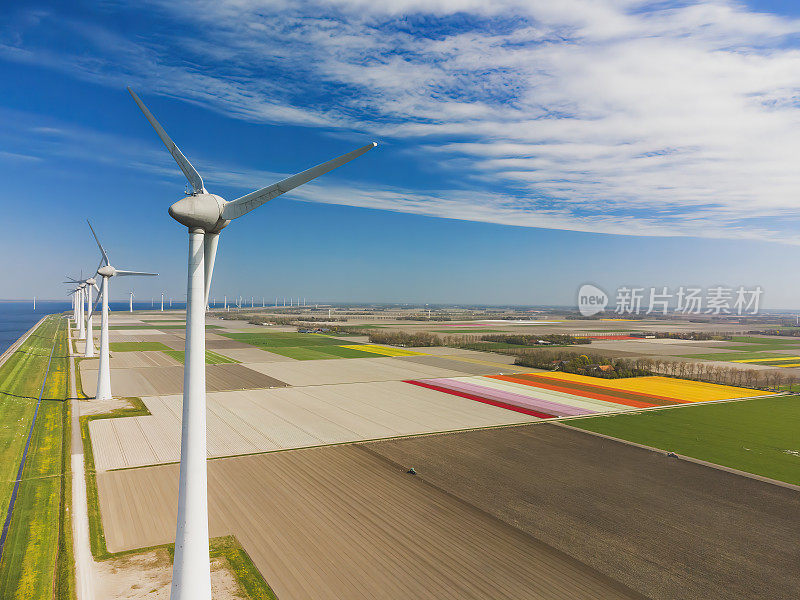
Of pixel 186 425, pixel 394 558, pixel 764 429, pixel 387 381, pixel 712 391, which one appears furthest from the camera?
pixel 387 381

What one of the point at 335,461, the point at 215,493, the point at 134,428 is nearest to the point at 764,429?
the point at 335,461

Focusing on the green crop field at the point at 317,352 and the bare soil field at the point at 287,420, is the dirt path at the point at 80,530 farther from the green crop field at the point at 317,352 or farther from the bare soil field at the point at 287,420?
the green crop field at the point at 317,352

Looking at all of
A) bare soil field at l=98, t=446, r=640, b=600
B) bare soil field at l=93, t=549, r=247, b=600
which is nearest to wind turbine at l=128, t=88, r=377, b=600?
bare soil field at l=93, t=549, r=247, b=600

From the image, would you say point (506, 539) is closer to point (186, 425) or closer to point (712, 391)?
point (186, 425)

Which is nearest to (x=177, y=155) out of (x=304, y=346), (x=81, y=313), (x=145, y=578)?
(x=145, y=578)

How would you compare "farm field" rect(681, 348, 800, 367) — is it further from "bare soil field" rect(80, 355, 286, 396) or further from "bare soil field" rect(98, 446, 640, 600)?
"bare soil field" rect(98, 446, 640, 600)

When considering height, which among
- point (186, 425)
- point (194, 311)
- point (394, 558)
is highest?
point (194, 311)
